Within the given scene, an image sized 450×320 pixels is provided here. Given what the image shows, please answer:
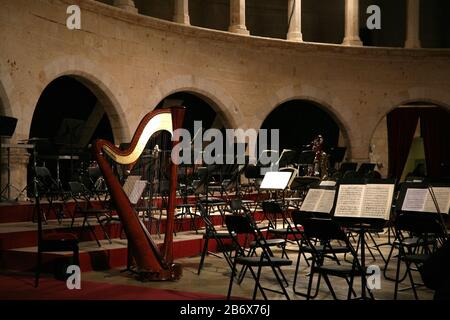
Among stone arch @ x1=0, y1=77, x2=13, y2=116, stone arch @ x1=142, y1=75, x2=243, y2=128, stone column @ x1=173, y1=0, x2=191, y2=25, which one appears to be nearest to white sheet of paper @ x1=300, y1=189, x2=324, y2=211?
stone arch @ x1=0, y1=77, x2=13, y2=116

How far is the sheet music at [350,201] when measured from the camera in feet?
16.4

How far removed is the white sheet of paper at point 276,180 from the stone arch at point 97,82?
4124mm

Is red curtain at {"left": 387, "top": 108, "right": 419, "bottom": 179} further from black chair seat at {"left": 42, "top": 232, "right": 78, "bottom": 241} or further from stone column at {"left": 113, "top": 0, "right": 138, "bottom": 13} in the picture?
black chair seat at {"left": 42, "top": 232, "right": 78, "bottom": 241}

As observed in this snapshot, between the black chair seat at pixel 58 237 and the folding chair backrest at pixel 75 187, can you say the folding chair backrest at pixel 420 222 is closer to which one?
the black chair seat at pixel 58 237

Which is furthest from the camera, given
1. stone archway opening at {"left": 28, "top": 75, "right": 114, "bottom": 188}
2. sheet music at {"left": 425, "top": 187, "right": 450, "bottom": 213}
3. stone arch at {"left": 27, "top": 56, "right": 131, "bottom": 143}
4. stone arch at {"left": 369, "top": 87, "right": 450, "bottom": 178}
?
stone arch at {"left": 369, "top": 87, "right": 450, "bottom": 178}

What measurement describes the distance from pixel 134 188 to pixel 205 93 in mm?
7868

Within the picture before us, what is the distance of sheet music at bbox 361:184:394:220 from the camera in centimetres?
482

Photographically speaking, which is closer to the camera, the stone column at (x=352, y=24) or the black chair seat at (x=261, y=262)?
the black chair seat at (x=261, y=262)

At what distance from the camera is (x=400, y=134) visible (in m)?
18.2

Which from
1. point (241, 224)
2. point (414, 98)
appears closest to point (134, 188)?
point (241, 224)

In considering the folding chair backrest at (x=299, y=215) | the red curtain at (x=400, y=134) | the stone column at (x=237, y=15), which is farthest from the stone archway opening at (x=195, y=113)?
the folding chair backrest at (x=299, y=215)

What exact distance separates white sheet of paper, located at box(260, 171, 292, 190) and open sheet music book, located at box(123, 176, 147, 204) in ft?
9.21
